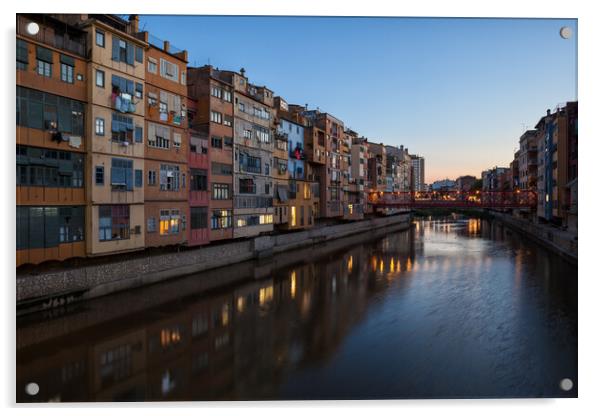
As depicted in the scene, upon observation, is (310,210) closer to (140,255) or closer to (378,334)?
(140,255)

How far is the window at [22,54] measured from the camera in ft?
60.2

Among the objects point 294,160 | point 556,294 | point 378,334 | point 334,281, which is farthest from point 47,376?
point 294,160

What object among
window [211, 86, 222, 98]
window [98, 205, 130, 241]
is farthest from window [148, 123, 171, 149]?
window [211, 86, 222, 98]

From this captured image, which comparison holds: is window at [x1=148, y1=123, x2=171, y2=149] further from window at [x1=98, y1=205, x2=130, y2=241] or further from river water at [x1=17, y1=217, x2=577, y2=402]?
river water at [x1=17, y1=217, x2=577, y2=402]

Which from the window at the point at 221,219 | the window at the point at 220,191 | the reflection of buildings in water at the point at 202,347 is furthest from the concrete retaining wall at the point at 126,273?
the window at the point at 220,191

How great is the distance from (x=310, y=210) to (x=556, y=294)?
29.8 meters

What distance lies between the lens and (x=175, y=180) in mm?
28312

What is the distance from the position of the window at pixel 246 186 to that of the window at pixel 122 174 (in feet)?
41.3

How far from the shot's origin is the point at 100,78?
2258cm

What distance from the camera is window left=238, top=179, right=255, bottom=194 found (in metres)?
36.4

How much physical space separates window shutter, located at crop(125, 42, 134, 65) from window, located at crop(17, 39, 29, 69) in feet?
20.3

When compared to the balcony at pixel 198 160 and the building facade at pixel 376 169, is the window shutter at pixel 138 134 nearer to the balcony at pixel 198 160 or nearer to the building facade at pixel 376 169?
the balcony at pixel 198 160

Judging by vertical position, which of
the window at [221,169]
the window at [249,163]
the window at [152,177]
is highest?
the window at [249,163]

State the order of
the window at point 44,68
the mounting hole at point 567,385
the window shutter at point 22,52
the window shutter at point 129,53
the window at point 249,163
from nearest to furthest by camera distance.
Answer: the mounting hole at point 567,385 → the window shutter at point 22,52 → the window at point 44,68 → the window shutter at point 129,53 → the window at point 249,163
